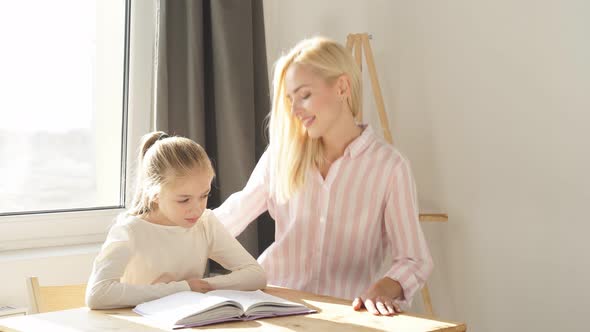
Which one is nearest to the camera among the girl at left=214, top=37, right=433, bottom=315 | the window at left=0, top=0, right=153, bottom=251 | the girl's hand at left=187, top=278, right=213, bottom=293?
the girl's hand at left=187, top=278, right=213, bottom=293

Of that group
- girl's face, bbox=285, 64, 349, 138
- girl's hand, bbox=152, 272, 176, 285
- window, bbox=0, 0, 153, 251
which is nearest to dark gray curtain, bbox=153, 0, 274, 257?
window, bbox=0, 0, 153, 251

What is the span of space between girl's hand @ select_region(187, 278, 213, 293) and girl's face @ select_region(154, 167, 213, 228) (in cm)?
13

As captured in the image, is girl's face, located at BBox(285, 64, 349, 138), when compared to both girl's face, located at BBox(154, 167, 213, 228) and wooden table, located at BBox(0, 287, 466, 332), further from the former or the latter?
wooden table, located at BBox(0, 287, 466, 332)

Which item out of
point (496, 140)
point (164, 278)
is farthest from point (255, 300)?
point (496, 140)

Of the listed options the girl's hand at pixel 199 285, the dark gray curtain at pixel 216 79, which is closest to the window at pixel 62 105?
the dark gray curtain at pixel 216 79

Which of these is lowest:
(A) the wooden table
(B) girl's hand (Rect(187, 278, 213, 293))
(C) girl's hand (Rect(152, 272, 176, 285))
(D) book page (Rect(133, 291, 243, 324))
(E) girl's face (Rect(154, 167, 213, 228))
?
(A) the wooden table

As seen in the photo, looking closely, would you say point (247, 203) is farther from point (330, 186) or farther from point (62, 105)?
point (62, 105)

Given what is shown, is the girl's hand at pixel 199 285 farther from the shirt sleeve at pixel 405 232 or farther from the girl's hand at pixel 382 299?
the shirt sleeve at pixel 405 232

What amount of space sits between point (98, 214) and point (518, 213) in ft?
4.43

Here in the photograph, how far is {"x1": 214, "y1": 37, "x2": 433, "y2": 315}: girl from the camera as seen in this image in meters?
1.91

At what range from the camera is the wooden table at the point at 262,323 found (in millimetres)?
1352

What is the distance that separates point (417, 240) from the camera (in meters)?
1.84

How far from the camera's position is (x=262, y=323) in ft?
4.60

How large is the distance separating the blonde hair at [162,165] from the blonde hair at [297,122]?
376 mm
